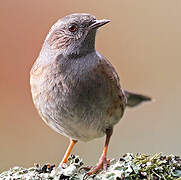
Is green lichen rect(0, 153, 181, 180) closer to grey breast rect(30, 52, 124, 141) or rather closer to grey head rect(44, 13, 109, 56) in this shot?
grey breast rect(30, 52, 124, 141)

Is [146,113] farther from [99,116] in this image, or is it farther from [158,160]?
[158,160]

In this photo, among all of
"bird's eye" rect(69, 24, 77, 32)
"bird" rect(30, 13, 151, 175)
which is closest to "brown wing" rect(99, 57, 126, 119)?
"bird" rect(30, 13, 151, 175)

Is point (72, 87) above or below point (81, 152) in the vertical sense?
above

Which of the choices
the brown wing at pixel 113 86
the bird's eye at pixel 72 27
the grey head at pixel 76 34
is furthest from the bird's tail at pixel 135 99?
the bird's eye at pixel 72 27

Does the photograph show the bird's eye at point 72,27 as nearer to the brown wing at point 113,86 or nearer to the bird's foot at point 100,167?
the brown wing at point 113,86

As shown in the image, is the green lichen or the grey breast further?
the grey breast

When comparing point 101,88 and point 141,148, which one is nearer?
point 101,88

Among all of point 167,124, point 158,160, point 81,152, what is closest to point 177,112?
point 167,124

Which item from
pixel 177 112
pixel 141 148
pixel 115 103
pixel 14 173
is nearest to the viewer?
pixel 14 173
